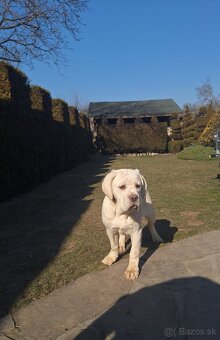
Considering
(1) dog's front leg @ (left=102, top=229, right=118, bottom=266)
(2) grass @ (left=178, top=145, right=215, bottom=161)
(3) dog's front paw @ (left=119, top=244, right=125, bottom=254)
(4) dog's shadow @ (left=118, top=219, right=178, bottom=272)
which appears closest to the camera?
(1) dog's front leg @ (left=102, top=229, right=118, bottom=266)

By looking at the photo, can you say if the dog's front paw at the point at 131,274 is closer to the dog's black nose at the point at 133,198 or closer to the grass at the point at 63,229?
the grass at the point at 63,229

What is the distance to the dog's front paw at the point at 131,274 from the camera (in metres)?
4.03

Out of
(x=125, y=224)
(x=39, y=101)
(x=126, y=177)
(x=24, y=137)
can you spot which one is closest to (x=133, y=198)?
(x=126, y=177)

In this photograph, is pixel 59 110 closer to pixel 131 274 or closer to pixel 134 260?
pixel 134 260

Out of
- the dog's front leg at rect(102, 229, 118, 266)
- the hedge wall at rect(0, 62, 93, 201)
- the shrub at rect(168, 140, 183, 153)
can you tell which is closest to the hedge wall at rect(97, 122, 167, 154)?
the shrub at rect(168, 140, 183, 153)

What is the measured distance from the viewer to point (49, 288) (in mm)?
3975

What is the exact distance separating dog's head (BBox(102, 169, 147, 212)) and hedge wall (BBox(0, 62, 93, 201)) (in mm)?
6290

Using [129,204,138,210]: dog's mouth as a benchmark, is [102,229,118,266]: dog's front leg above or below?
below

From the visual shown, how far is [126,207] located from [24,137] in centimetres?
855

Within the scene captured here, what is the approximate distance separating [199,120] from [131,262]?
30047mm

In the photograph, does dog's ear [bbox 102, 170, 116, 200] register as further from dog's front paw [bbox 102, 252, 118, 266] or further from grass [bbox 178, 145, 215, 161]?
grass [bbox 178, 145, 215, 161]

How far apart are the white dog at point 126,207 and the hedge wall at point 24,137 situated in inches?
240

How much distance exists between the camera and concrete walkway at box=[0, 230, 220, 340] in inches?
119

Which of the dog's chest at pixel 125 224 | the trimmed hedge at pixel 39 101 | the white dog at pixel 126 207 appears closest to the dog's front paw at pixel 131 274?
the white dog at pixel 126 207
